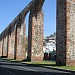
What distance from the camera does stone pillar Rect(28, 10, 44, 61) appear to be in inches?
1779

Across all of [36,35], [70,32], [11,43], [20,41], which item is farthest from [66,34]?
[11,43]

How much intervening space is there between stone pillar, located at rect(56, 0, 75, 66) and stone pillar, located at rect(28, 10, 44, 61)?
1309cm

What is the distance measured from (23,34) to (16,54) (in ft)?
13.6

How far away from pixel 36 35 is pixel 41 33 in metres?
0.80

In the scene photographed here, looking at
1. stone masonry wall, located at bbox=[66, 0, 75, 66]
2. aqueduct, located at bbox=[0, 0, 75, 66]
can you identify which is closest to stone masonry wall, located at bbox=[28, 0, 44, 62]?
aqueduct, located at bbox=[0, 0, 75, 66]

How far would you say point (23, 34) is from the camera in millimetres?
60250

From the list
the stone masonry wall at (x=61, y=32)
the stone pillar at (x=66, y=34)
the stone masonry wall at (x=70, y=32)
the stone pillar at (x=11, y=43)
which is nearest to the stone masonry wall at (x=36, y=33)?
the stone masonry wall at (x=61, y=32)

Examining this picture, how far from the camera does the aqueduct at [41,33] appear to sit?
30.8m

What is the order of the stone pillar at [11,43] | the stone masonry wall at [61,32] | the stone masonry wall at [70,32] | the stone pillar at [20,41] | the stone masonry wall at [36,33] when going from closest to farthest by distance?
the stone masonry wall at [70,32] < the stone masonry wall at [61,32] < the stone masonry wall at [36,33] < the stone pillar at [20,41] < the stone pillar at [11,43]

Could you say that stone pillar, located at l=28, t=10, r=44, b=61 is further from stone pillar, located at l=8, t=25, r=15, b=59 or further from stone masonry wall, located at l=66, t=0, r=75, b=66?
stone pillar, located at l=8, t=25, r=15, b=59

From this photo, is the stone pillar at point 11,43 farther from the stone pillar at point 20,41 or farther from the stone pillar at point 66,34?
the stone pillar at point 66,34

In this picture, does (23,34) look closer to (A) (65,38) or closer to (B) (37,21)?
(B) (37,21)

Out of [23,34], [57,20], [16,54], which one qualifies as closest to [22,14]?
[23,34]

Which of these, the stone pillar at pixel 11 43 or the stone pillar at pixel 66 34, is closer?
the stone pillar at pixel 66 34
